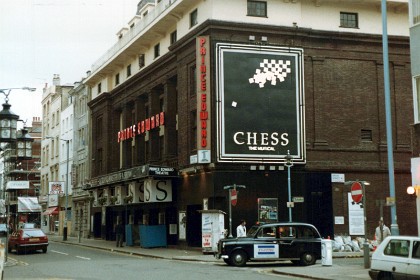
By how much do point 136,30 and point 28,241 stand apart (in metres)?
17.9

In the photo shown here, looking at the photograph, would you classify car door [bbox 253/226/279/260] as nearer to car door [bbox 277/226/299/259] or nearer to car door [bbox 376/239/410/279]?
car door [bbox 277/226/299/259]

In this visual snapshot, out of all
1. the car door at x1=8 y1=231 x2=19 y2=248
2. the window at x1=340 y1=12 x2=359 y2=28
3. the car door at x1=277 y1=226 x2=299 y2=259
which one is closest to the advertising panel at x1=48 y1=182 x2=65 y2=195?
the car door at x1=8 y1=231 x2=19 y2=248

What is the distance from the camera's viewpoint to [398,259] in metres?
15.8

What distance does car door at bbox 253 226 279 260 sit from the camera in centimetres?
2491

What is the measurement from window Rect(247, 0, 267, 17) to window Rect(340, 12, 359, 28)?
16.7 feet

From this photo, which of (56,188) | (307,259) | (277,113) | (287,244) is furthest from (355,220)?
(56,188)

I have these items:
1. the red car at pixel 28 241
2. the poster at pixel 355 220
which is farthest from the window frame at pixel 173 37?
the poster at pixel 355 220

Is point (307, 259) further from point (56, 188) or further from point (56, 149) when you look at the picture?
point (56, 149)

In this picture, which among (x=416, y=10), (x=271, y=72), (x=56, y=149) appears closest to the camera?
(x=416, y=10)

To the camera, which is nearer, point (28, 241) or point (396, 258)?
point (396, 258)

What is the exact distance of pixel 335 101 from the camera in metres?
37.8

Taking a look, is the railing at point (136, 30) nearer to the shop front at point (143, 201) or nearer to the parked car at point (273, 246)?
the shop front at point (143, 201)

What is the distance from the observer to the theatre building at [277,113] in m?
35.0

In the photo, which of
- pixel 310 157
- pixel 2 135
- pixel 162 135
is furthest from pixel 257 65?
pixel 2 135
